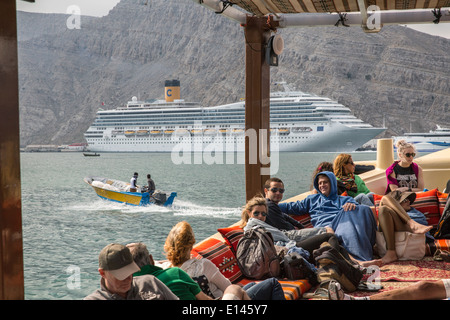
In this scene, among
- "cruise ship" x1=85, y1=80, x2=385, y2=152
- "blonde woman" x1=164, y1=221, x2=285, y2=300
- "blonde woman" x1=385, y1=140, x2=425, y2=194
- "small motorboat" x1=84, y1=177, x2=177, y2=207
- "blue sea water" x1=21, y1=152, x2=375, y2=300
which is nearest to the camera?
"blonde woman" x1=164, y1=221, x2=285, y2=300

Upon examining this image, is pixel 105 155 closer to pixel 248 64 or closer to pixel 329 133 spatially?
pixel 329 133

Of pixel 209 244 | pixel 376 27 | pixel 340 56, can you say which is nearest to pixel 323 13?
pixel 376 27

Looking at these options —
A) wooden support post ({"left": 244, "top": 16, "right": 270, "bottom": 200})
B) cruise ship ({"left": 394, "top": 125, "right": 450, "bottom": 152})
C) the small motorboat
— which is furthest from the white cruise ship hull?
wooden support post ({"left": 244, "top": 16, "right": 270, "bottom": 200})

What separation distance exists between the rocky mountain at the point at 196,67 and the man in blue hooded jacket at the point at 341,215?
83.0m

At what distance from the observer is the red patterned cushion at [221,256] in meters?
2.39

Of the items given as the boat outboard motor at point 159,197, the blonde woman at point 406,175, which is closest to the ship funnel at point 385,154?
the blonde woman at point 406,175

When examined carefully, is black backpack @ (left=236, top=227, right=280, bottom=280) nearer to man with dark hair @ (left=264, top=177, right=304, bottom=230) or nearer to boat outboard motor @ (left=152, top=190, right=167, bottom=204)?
man with dark hair @ (left=264, top=177, right=304, bottom=230)

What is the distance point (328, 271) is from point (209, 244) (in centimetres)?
55

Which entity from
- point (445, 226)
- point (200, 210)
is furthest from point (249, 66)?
point (200, 210)

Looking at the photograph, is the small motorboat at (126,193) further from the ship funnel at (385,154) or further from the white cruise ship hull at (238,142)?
the white cruise ship hull at (238,142)

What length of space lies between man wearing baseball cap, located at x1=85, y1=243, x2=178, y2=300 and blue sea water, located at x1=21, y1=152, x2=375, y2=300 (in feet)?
36.3

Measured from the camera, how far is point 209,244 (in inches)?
97.5

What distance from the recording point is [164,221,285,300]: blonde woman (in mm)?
1805

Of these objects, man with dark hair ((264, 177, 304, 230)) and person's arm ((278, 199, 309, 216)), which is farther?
person's arm ((278, 199, 309, 216))
